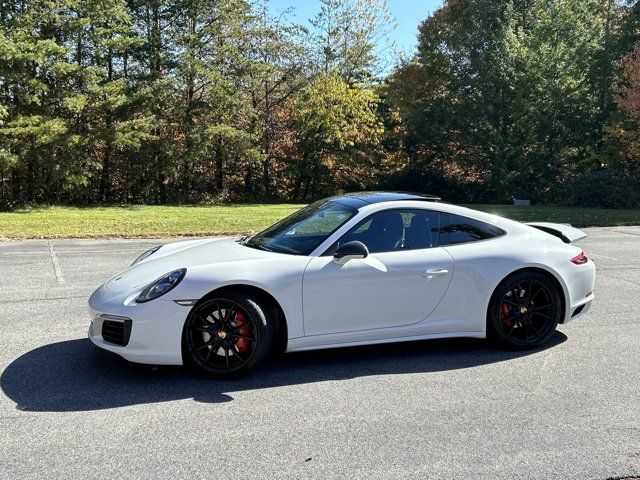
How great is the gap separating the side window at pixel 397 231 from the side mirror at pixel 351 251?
19cm

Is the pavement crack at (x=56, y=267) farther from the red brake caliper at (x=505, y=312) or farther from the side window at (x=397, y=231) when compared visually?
the red brake caliper at (x=505, y=312)

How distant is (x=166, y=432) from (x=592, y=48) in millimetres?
29219

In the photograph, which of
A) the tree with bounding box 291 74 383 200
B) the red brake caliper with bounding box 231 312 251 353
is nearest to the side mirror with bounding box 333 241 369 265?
the red brake caliper with bounding box 231 312 251 353

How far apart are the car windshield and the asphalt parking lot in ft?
3.20

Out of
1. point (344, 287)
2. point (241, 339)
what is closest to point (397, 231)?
point (344, 287)

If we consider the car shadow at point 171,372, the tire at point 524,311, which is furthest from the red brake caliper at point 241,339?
the tire at point 524,311

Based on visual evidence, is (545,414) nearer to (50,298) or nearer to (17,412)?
(17,412)

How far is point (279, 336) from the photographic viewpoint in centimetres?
449

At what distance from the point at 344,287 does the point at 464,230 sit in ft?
4.54

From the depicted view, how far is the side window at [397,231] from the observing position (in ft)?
15.8

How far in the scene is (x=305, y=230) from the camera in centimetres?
508

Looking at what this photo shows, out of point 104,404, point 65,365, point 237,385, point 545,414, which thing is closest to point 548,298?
point 545,414

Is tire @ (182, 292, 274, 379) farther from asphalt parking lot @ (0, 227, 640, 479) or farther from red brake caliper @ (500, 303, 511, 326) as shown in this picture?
red brake caliper @ (500, 303, 511, 326)

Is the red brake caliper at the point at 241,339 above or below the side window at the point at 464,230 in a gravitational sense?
below
